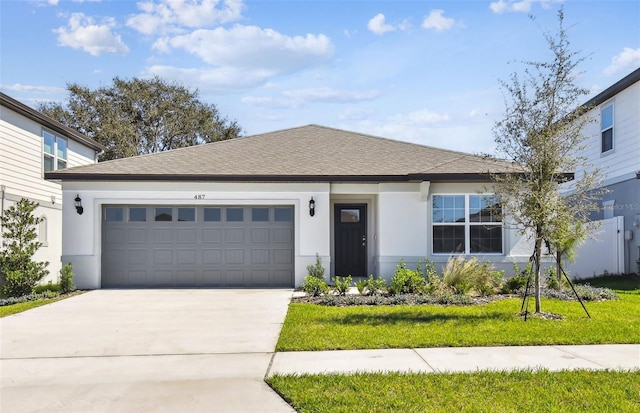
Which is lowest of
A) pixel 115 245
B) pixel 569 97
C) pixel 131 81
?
pixel 115 245

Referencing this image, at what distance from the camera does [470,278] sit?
13031 millimetres

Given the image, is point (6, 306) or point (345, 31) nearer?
point (6, 306)

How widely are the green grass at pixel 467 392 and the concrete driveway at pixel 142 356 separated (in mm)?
421

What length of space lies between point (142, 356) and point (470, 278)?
8384mm

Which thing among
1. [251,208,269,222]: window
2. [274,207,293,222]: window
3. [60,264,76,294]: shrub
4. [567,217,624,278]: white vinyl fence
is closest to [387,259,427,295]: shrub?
[274,207,293,222]: window

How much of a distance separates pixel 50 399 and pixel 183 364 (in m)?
1.69

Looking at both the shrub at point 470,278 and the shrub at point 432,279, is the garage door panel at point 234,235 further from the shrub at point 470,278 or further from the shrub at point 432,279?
the shrub at point 470,278

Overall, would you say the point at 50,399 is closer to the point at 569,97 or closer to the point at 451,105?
the point at 569,97

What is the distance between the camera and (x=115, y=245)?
583 inches

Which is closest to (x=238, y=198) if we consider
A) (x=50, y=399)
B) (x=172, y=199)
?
(x=172, y=199)

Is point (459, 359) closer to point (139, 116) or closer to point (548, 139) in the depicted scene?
point (548, 139)

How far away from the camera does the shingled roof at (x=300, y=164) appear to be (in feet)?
47.4

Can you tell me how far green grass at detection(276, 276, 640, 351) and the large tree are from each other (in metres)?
27.9

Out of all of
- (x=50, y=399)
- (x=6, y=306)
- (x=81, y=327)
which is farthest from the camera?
(x=6, y=306)
